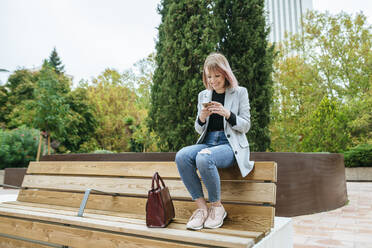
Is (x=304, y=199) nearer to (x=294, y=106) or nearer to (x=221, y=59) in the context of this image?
(x=221, y=59)

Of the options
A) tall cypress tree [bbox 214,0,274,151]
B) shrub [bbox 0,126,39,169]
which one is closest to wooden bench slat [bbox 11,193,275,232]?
tall cypress tree [bbox 214,0,274,151]


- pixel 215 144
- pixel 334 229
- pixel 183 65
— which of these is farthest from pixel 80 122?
pixel 215 144

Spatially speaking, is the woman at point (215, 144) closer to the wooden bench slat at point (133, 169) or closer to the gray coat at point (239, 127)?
the gray coat at point (239, 127)

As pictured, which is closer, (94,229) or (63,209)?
(94,229)

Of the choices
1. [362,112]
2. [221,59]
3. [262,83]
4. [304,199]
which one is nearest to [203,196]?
[221,59]

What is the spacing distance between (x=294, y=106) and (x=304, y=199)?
54.7ft

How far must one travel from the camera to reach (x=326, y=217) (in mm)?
4777

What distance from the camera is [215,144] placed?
2.44 metres

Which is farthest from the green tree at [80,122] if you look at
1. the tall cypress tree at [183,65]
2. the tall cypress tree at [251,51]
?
the tall cypress tree at [251,51]

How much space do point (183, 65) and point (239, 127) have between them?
3.72 m

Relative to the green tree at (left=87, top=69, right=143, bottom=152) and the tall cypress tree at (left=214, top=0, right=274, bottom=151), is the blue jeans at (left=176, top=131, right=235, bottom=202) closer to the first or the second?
the tall cypress tree at (left=214, top=0, right=274, bottom=151)

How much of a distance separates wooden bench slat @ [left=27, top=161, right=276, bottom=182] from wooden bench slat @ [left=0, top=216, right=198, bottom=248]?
2.39 feet

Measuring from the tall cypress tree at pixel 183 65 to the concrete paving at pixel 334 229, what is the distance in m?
2.52

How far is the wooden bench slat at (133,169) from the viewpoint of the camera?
2.31m
